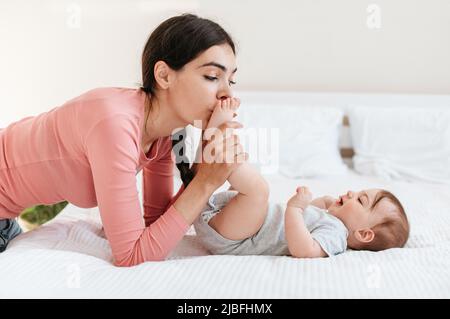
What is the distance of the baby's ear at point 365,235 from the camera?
1.29 m

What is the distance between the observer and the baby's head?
4.26 feet

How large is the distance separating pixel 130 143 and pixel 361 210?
0.66m

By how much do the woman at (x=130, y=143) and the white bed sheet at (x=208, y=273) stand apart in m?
0.09

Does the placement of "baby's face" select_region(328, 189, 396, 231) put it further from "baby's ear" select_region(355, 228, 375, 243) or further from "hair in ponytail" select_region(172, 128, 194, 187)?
"hair in ponytail" select_region(172, 128, 194, 187)

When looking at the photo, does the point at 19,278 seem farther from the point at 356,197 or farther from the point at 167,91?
the point at 356,197

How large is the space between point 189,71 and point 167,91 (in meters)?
0.08

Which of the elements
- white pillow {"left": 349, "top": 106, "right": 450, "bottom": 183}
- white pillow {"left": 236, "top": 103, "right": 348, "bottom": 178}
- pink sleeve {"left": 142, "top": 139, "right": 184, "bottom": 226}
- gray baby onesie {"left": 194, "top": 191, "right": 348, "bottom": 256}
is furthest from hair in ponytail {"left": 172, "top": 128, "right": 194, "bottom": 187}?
white pillow {"left": 349, "top": 106, "right": 450, "bottom": 183}

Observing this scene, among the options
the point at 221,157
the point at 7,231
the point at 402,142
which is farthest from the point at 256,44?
the point at 7,231

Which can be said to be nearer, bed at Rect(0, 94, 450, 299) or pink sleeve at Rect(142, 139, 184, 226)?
bed at Rect(0, 94, 450, 299)

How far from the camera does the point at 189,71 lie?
3.87 ft

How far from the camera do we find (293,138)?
238 cm

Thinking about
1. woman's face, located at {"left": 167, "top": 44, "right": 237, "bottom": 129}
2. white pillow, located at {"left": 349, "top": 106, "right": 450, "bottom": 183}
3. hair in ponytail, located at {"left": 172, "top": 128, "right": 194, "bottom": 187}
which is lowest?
white pillow, located at {"left": 349, "top": 106, "right": 450, "bottom": 183}

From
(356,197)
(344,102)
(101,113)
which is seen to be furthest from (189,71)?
(344,102)

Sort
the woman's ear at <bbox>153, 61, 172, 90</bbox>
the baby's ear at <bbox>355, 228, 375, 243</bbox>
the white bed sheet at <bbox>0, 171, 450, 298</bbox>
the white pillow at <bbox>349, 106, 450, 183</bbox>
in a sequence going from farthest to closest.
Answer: the white pillow at <bbox>349, 106, 450, 183</bbox> < the baby's ear at <bbox>355, 228, 375, 243</bbox> < the woman's ear at <bbox>153, 61, 172, 90</bbox> < the white bed sheet at <bbox>0, 171, 450, 298</bbox>
